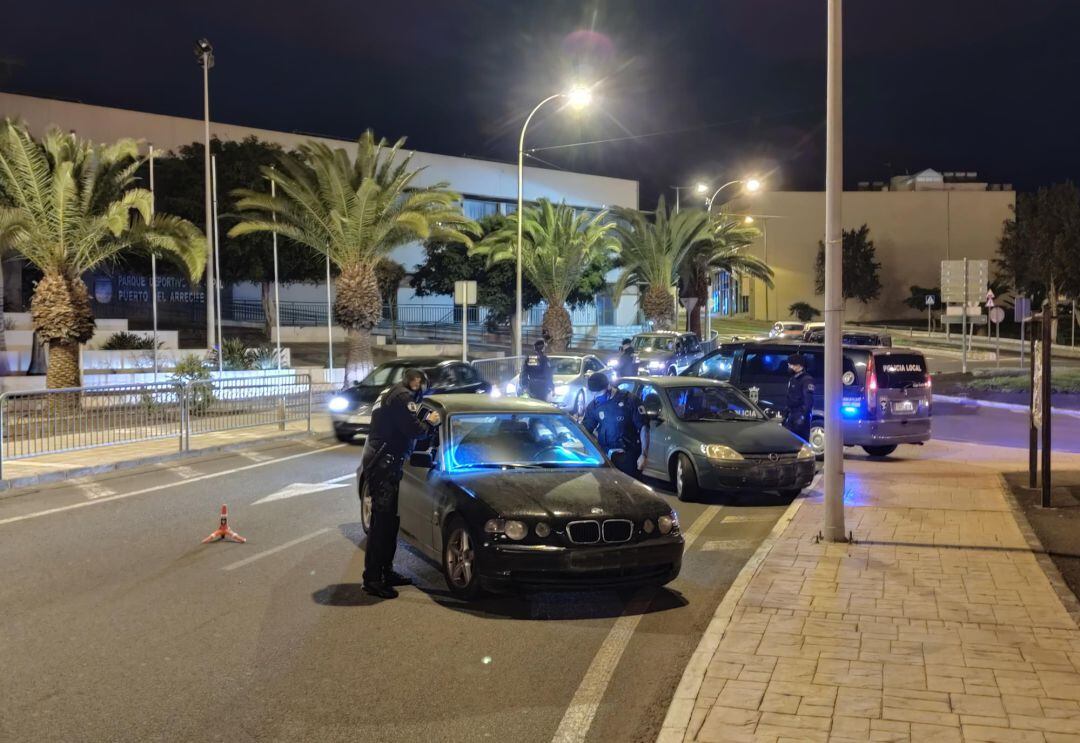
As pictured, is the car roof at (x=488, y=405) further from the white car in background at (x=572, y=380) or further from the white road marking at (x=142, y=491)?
the white car in background at (x=572, y=380)

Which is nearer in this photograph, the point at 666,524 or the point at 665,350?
the point at 666,524

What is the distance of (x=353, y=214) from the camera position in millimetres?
27297

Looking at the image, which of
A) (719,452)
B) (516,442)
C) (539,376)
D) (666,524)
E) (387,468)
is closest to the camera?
(666,524)

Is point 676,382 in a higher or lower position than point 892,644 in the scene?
Answer: higher

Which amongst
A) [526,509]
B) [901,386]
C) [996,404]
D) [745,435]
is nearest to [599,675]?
[526,509]

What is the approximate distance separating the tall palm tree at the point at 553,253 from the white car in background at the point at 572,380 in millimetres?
17855

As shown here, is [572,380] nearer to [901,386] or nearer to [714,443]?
[901,386]

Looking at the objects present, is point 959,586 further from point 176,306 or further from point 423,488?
point 176,306

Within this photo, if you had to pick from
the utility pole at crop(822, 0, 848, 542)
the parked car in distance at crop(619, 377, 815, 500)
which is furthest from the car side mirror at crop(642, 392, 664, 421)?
the utility pole at crop(822, 0, 848, 542)

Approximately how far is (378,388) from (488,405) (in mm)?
9141

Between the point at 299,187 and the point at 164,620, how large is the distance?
22765 millimetres

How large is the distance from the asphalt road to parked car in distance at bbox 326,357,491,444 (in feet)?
22.2

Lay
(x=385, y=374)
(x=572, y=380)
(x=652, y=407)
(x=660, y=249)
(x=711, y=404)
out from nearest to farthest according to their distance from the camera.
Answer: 1. (x=652, y=407)
2. (x=711, y=404)
3. (x=385, y=374)
4. (x=572, y=380)
5. (x=660, y=249)

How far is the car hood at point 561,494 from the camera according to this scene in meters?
6.38
